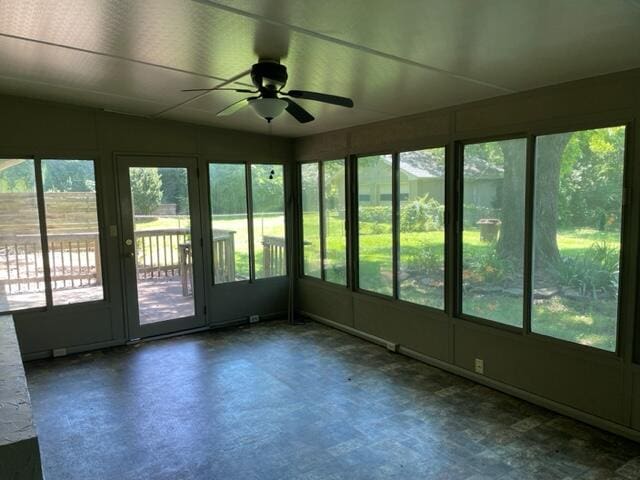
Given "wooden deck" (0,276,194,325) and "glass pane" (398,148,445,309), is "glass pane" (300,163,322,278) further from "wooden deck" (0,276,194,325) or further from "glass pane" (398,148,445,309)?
"wooden deck" (0,276,194,325)

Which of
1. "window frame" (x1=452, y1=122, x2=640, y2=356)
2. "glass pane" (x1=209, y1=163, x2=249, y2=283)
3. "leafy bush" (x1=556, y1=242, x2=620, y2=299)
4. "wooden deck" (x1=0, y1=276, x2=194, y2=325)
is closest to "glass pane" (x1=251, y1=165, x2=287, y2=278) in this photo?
"glass pane" (x1=209, y1=163, x2=249, y2=283)

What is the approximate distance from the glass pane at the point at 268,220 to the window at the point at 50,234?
1.88m

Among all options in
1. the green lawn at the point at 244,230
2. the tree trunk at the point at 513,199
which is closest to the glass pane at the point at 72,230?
the green lawn at the point at 244,230

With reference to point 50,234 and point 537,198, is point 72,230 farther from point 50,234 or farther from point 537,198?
point 537,198

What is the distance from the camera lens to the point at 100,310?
479 centimetres

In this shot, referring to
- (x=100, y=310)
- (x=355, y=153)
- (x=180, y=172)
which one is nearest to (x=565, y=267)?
(x=355, y=153)

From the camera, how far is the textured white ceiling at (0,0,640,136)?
1.96 meters

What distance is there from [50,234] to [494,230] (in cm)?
427

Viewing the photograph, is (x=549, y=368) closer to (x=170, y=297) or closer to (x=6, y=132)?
(x=170, y=297)

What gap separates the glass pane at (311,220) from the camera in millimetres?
5698

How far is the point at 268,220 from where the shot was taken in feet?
19.2

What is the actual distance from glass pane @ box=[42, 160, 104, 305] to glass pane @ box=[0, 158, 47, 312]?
4.5 inches

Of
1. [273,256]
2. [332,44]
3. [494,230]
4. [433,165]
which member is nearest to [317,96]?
[332,44]

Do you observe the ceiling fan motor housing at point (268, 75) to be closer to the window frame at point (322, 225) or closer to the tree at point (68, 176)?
the window frame at point (322, 225)
